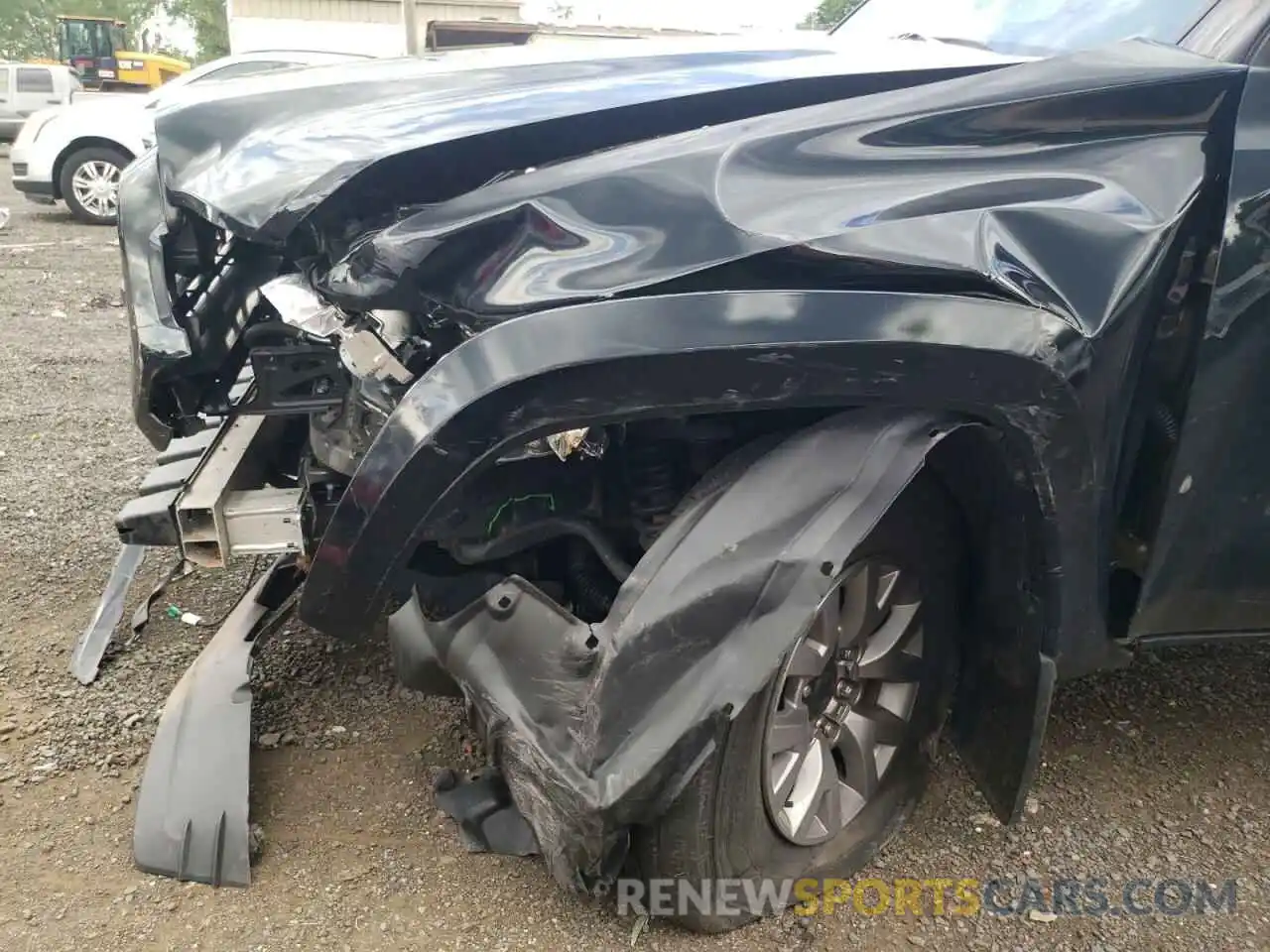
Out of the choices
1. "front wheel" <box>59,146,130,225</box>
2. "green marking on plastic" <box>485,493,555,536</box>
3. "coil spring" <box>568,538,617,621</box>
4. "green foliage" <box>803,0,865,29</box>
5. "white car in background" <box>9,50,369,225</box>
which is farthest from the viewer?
"front wheel" <box>59,146,130,225</box>

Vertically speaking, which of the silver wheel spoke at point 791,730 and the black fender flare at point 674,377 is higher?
the black fender flare at point 674,377

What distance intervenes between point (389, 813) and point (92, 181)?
1011 cm

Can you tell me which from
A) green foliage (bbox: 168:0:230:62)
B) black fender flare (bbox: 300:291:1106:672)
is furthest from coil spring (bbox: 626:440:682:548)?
green foliage (bbox: 168:0:230:62)

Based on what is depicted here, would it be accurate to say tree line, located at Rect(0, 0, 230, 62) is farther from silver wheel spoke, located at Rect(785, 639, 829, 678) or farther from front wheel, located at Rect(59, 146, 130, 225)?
silver wheel spoke, located at Rect(785, 639, 829, 678)

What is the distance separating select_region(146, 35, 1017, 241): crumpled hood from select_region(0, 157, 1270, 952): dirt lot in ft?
4.33

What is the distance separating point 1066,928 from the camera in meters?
2.10

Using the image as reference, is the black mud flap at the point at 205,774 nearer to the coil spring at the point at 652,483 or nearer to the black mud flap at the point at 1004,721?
the coil spring at the point at 652,483

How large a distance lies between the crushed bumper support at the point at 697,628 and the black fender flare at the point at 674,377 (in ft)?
0.36

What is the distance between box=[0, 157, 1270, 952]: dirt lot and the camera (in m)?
2.01

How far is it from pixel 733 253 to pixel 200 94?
163 centimetres

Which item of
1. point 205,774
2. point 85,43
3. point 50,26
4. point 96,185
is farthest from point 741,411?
point 50,26

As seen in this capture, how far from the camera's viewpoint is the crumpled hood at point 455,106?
1.92 metres

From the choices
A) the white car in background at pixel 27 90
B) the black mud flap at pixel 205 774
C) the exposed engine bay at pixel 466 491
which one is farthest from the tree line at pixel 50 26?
the exposed engine bay at pixel 466 491

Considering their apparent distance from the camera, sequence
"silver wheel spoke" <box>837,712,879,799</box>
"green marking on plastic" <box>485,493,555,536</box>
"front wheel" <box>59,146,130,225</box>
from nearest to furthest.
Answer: "green marking on plastic" <box>485,493,555,536</box> < "silver wheel spoke" <box>837,712,879,799</box> < "front wheel" <box>59,146,130,225</box>
